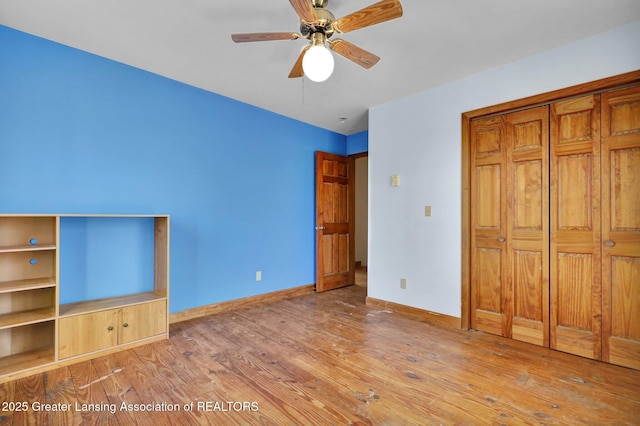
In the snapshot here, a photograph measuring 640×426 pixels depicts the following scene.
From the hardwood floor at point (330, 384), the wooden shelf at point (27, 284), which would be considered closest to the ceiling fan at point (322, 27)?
the hardwood floor at point (330, 384)

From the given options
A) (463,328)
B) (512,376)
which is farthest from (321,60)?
(463,328)

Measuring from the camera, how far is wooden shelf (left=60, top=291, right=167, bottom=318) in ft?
7.72

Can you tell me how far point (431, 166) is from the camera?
330 centimetres

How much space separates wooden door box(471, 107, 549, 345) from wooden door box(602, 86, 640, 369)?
14.8 inches

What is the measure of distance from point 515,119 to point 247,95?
281 cm

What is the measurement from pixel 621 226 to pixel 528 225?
0.59 m

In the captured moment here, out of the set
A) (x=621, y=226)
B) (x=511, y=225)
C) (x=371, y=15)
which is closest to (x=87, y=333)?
(x=371, y=15)

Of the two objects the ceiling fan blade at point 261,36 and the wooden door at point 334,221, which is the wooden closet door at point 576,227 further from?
the wooden door at point 334,221

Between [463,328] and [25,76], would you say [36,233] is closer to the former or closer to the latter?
[25,76]

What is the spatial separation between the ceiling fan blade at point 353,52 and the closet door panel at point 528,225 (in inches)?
63.0

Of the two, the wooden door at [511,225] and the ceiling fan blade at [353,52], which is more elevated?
the ceiling fan blade at [353,52]

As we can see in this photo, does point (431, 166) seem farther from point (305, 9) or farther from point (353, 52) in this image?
point (305, 9)

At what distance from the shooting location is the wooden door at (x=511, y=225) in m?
2.65

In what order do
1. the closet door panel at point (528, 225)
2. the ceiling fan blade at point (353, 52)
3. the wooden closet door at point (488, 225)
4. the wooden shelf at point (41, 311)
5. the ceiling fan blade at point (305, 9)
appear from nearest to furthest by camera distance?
the ceiling fan blade at point (305, 9) → the ceiling fan blade at point (353, 52) → the wooden shelf at point (41, 311) → the closet door panel at point (528, 225) → the wooden closet door at point (488, 225)
